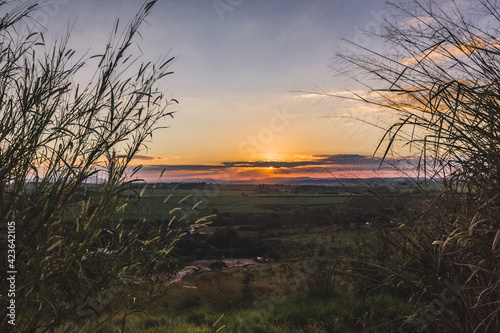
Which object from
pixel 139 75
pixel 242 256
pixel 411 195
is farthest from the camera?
pixel 242 256

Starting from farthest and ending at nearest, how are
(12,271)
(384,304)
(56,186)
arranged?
(384,304)
(56,186)
(12,271)

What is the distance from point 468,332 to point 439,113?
1.09m

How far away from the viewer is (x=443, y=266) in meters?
1.92

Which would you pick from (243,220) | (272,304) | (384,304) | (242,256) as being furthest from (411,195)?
(243,220)

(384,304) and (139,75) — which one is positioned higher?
(139,75)

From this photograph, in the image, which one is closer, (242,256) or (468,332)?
(468,332)

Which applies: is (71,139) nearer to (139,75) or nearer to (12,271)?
(139,75)

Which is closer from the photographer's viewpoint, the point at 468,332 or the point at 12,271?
the point at 12,271

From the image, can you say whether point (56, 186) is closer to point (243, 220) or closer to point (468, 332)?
point (468, 332)

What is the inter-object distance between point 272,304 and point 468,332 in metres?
3.43

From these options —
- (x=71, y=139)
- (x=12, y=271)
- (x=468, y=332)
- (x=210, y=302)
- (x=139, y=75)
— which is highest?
(x=139, y=75)

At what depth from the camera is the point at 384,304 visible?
13.3ft

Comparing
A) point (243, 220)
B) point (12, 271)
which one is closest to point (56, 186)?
point (12, 271)

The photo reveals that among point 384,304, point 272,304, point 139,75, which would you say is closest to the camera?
point 139,75
